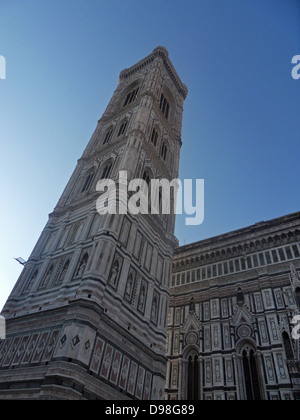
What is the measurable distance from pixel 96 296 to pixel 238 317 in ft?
37.8

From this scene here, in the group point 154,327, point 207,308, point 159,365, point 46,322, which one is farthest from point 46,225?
point 207,308

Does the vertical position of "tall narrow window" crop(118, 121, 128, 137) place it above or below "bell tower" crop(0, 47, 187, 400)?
above

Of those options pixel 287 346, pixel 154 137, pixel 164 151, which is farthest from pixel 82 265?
pixel 164 151

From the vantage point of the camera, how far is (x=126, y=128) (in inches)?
916

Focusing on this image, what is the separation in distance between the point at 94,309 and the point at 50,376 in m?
2.64

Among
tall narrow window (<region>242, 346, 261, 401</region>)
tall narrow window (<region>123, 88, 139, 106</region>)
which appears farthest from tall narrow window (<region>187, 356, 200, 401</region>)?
tall narrow window (<region>123, 88, 139, 106</region>)

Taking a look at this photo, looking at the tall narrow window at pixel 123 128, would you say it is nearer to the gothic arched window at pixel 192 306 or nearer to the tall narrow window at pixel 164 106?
the tall narrow window at pixel 164 106

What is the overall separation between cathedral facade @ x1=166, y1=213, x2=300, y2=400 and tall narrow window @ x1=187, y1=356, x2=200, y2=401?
0.17 ft

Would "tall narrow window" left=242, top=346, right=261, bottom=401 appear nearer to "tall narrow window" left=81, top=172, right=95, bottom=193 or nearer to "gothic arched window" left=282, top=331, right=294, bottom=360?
"gothic arched window" left=282, top=331, right=294, bottom=360

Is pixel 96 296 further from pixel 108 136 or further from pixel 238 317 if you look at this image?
pixel 108 136

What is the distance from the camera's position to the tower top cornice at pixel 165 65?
32.4 metres

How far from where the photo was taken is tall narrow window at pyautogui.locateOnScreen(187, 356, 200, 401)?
18.9 meters
